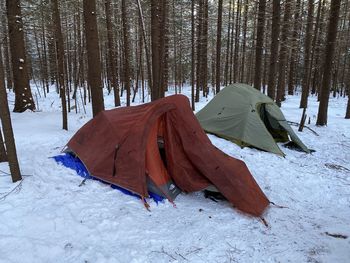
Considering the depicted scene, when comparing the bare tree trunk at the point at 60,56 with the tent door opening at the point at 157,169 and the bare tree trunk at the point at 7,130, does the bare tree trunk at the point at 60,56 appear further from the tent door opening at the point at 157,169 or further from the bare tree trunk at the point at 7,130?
the tent door opening at the point at 157,169

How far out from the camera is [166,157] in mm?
5762

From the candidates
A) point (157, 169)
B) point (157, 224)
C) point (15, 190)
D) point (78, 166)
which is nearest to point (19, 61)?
point (78, 166)

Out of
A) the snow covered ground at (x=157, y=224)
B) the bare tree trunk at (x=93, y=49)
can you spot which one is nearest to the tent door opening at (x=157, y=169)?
the snow covered ground at (x=157, y=224)

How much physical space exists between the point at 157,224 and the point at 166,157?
5.27ft

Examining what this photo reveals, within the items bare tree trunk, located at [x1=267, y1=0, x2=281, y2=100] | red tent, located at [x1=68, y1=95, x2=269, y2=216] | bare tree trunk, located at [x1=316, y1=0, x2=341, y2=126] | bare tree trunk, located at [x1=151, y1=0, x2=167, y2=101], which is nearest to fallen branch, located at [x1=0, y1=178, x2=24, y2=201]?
red tent, located at [x1=68, y1=95, x2=269, y2=216]

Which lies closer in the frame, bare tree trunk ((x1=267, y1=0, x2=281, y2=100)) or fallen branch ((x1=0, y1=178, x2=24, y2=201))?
fallen branch ((x1=0, y1=178, x2=24, y2=201))

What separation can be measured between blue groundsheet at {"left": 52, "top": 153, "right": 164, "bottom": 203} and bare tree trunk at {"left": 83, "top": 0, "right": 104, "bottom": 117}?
8.71ft

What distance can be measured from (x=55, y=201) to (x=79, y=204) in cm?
40

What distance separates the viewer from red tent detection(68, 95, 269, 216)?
17.1ft

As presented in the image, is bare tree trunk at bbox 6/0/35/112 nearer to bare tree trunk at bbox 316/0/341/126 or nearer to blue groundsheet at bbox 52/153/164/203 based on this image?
blue groundsheet at bbox 52/153/164/203

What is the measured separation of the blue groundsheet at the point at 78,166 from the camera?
17.1 feet

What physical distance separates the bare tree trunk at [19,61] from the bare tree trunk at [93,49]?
4.63 metres

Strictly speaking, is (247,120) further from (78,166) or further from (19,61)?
(19,61)

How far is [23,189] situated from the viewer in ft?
16.4
